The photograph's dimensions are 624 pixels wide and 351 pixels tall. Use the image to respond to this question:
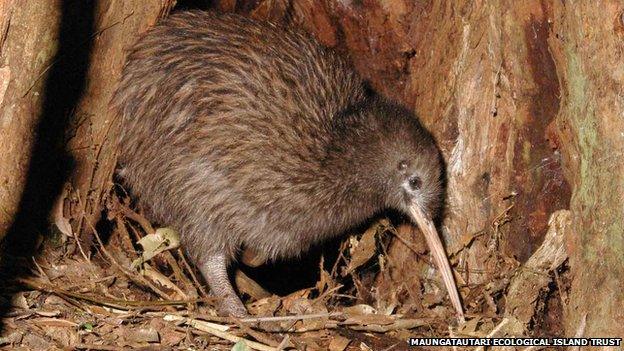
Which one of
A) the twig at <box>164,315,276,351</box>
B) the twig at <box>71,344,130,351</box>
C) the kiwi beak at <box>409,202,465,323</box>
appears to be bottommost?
the twig at <box>71,344,130,351</box>

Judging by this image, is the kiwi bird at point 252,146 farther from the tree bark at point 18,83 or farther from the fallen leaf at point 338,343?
the tree bark at point 18,83

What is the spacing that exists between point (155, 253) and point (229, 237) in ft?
1.40

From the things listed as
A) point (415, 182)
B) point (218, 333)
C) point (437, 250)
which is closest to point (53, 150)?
point (218, 333)

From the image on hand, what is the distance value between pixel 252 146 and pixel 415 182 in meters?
0.79

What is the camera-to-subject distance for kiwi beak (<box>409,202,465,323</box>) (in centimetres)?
398

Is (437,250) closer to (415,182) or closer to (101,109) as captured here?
Answer: (415,182)

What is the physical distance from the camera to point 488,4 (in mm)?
3846

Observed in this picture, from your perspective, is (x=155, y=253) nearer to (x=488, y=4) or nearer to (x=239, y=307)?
(x=239, y=307)

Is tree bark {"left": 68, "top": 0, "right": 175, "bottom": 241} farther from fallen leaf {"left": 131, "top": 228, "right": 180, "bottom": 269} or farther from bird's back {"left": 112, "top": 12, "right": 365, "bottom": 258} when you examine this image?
fallen leaf {"left": 131, "top": 228, "right": 180, "bottom": 269}

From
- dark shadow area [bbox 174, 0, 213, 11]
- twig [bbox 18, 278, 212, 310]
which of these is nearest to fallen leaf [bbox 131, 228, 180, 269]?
twig [bbox 18, 278, 212, 310]

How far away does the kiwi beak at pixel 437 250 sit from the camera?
13.0 ft

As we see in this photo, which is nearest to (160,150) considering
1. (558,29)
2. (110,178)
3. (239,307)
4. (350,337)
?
(110,178)

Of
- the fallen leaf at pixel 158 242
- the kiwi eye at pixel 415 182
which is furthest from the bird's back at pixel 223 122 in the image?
the kiwi eye at pixel 415 182

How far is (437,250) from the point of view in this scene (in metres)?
4.07
